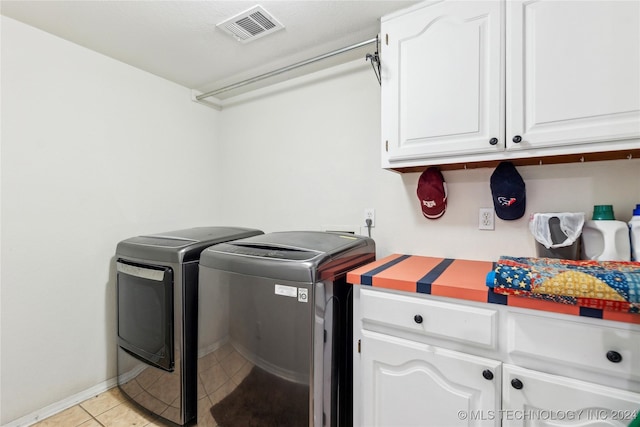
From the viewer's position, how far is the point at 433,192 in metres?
1.68

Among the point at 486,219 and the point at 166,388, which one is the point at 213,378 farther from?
the point at 486,219

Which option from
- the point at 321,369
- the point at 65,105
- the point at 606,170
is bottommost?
the point at 321,369

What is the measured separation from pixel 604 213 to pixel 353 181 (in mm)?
1283

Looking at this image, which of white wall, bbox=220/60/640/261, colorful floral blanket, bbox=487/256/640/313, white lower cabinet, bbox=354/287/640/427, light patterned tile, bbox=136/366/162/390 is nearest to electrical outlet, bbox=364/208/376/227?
white wall, bbox=220/60/640/261

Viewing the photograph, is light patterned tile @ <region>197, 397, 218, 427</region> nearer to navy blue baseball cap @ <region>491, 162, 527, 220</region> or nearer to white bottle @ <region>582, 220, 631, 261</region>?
navy blue baseball cap @ <region>491, 162, 527, 220</region>

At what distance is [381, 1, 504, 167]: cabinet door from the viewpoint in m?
1.33

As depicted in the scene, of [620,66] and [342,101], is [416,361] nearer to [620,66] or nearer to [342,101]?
[620,66]

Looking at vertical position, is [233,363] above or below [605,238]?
below

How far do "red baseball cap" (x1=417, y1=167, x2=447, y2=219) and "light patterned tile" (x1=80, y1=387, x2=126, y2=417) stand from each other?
2287mm

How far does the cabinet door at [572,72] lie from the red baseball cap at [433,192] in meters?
0.43

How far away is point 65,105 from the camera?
185cm

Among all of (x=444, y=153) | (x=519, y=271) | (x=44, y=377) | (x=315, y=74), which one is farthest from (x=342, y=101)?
(x=44, y=377)

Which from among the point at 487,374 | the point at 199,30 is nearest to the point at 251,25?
the point at 199,30

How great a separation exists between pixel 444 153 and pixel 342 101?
945 mm
